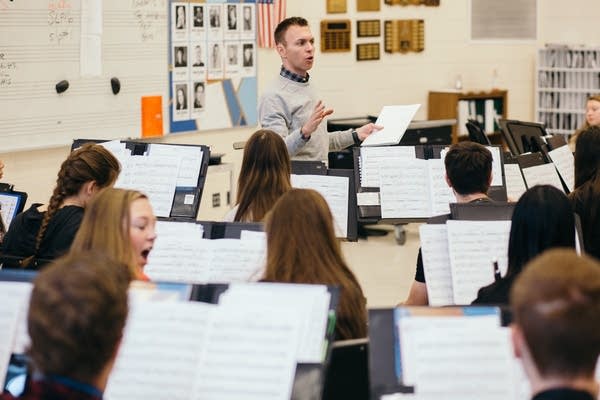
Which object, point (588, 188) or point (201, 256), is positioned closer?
point (201, 256)

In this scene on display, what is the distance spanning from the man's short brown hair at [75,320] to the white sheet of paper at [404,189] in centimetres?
306

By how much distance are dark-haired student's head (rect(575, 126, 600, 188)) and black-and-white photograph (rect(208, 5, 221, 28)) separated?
4.24 m

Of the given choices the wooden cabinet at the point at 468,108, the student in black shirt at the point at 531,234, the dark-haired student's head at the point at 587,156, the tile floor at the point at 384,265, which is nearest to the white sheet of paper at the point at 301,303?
the student in black shirt at the point at 531,234

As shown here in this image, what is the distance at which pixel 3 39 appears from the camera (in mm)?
6570

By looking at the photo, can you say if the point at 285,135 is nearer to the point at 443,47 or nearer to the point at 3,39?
the point at 3,39

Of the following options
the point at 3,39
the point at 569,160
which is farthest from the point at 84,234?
the point at 3,39

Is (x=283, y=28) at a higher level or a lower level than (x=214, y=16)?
lower

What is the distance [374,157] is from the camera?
5.05 m

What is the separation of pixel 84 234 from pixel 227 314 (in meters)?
0.82

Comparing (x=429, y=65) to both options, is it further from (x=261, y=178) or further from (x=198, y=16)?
(x=261, y=178)

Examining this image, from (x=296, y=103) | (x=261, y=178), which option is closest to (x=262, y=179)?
(x=261, y=178)

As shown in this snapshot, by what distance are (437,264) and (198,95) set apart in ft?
16.1

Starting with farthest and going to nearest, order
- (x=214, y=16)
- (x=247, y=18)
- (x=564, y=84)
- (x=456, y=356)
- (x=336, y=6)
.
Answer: (x=564, y=84)
(x=336, y=6)
(x=247, y=18)
(x=214, y=16)
(x=456, y=356)

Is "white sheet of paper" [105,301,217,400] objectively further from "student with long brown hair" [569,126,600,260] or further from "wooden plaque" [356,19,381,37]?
"wooden plaque" [356,19,381,37]
